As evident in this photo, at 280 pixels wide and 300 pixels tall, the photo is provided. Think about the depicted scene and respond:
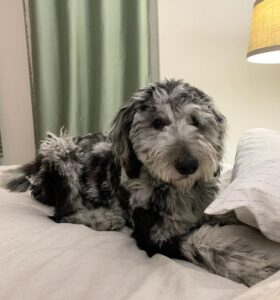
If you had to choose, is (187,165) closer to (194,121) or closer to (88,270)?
(194,121)

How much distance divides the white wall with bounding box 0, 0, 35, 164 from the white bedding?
2.22m

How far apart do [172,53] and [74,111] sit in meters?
0.85

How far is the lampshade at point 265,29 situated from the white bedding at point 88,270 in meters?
1.01

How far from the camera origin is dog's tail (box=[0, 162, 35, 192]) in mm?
1766

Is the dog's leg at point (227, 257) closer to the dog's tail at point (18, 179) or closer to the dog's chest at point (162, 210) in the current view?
the dog's chest at point (162, 210)

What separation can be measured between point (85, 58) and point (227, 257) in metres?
2.18

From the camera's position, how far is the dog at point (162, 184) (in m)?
1.05

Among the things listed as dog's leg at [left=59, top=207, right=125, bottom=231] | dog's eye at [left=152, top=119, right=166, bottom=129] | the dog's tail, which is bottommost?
dog's leg at [left=59, top=207, right=125, bottom=231]

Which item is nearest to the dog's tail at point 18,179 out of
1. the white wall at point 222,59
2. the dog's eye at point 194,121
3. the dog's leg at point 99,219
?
the dog's leg at point 99,219

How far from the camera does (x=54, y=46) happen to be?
2838 mm

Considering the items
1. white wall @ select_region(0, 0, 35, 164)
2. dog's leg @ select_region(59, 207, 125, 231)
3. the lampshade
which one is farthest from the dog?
white wall @ select_region(0, 0, 35, 164)

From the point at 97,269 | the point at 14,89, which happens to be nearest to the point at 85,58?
the point at 14,89

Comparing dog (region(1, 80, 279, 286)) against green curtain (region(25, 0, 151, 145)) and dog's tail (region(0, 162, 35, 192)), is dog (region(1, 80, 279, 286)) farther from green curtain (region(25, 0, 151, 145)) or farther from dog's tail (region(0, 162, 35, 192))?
green curtain (region(25, 0, 151, 145))

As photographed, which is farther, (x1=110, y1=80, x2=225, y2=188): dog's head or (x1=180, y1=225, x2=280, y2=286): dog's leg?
(x1=110, y1=80, x2=225, y2=188): dog's head
